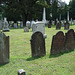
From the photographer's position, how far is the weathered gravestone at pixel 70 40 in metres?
7.32

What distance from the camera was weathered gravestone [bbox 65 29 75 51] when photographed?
7316mm

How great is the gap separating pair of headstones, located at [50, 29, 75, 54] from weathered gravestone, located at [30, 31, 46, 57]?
61 cm

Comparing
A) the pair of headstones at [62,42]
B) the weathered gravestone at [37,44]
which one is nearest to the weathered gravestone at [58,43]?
the pair of headstones at [62,42]

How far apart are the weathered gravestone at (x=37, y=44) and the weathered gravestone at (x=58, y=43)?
1.97 feet

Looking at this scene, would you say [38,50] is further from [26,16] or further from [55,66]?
[26,16]

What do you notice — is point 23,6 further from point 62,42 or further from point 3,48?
point 3,48

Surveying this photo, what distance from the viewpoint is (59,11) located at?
129ft

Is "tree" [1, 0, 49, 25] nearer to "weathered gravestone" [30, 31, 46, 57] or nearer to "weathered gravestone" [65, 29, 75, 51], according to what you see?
"weathered gravestone" [65, 29, 75, 51]

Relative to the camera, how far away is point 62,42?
7.07 m

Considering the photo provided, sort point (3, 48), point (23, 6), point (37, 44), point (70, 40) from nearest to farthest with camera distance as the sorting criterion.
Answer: point (3, 48) < point (37, 44) < point (70, 40) < point (23, 6)

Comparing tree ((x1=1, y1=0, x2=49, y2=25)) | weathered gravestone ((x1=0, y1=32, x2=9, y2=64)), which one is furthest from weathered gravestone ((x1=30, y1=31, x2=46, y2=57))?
tree ((x1=1, y1=0, x2=49, y2=25))

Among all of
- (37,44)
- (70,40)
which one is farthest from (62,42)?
(37,44)

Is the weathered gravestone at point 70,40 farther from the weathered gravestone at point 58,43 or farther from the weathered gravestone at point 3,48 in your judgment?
the weathered gravestone at point 3,48

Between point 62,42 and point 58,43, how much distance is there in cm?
31
